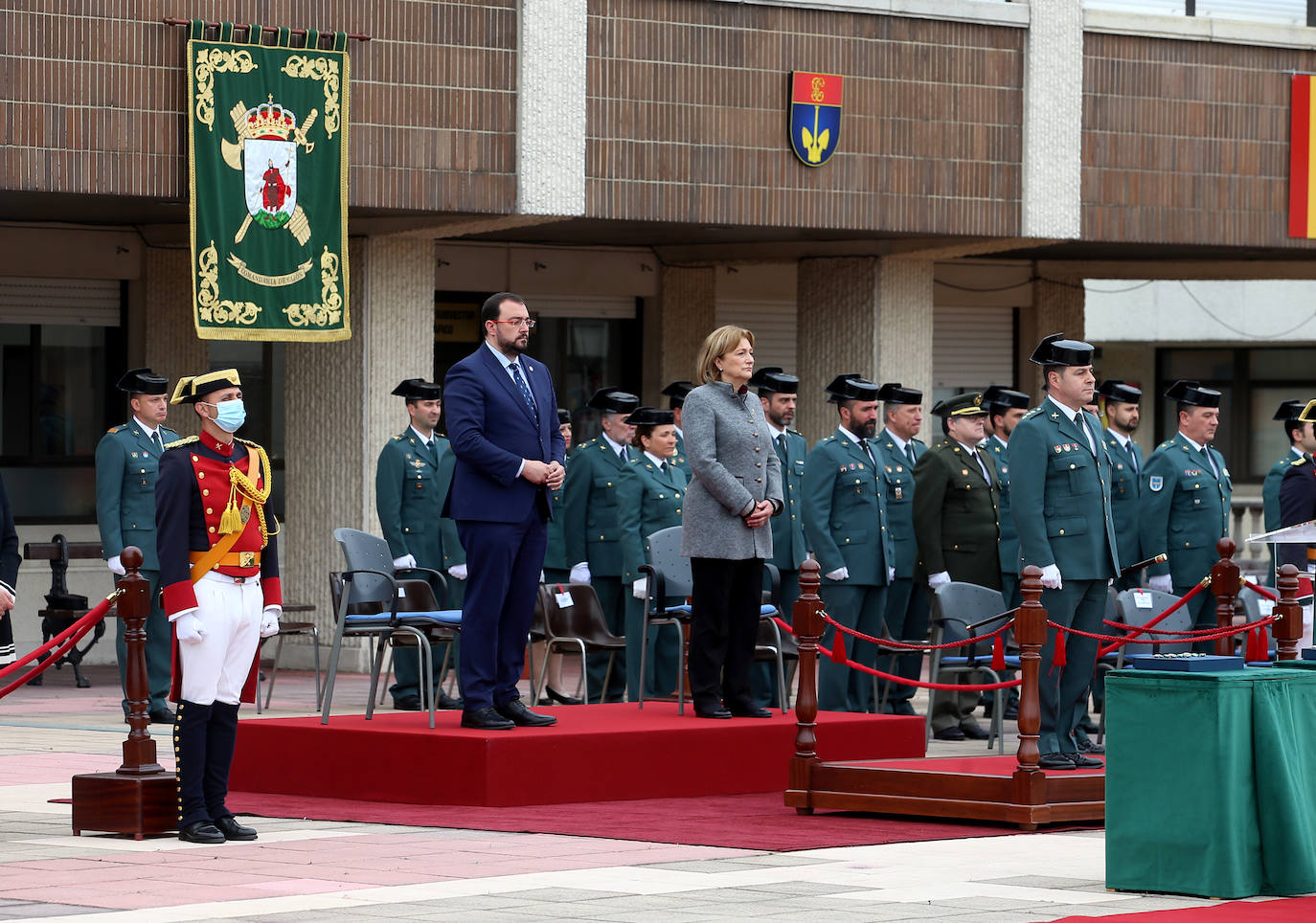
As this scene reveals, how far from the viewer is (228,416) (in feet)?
30.0

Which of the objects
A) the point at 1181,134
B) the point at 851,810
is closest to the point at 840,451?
the point at 851,810

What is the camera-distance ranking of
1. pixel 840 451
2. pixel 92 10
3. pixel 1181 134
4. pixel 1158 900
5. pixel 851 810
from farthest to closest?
pixel 1181 134, pixel 92 10, pixel 840 451, pixel 851 810, pixel 1158 900

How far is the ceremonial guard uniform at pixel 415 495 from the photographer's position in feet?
48.8

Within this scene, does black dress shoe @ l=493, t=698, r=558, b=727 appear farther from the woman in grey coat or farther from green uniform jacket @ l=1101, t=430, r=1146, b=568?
green uniform jacket @ l=1101, t=430, r=1146, b=568

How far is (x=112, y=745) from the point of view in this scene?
1241cm

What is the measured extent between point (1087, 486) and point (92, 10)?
24.9ft

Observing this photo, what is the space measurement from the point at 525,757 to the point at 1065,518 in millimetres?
2645

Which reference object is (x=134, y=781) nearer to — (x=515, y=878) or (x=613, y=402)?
(x=515, y=878)

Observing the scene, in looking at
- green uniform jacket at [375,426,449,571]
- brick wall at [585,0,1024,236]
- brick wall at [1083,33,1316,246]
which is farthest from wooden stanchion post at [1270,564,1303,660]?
brick wall at [1083,33,1316,246]

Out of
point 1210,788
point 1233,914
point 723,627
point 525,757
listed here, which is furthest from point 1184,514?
point 1233,914

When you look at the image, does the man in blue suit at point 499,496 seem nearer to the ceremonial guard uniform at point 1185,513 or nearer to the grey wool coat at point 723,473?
the grey wool coat at point 723,473

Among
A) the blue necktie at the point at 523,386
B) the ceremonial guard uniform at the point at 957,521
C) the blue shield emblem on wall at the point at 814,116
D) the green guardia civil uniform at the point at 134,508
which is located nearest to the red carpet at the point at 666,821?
the blue necktie at the point at 523,386

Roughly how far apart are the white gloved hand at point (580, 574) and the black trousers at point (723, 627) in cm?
330

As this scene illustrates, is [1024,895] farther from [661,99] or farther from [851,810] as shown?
[661,99]
